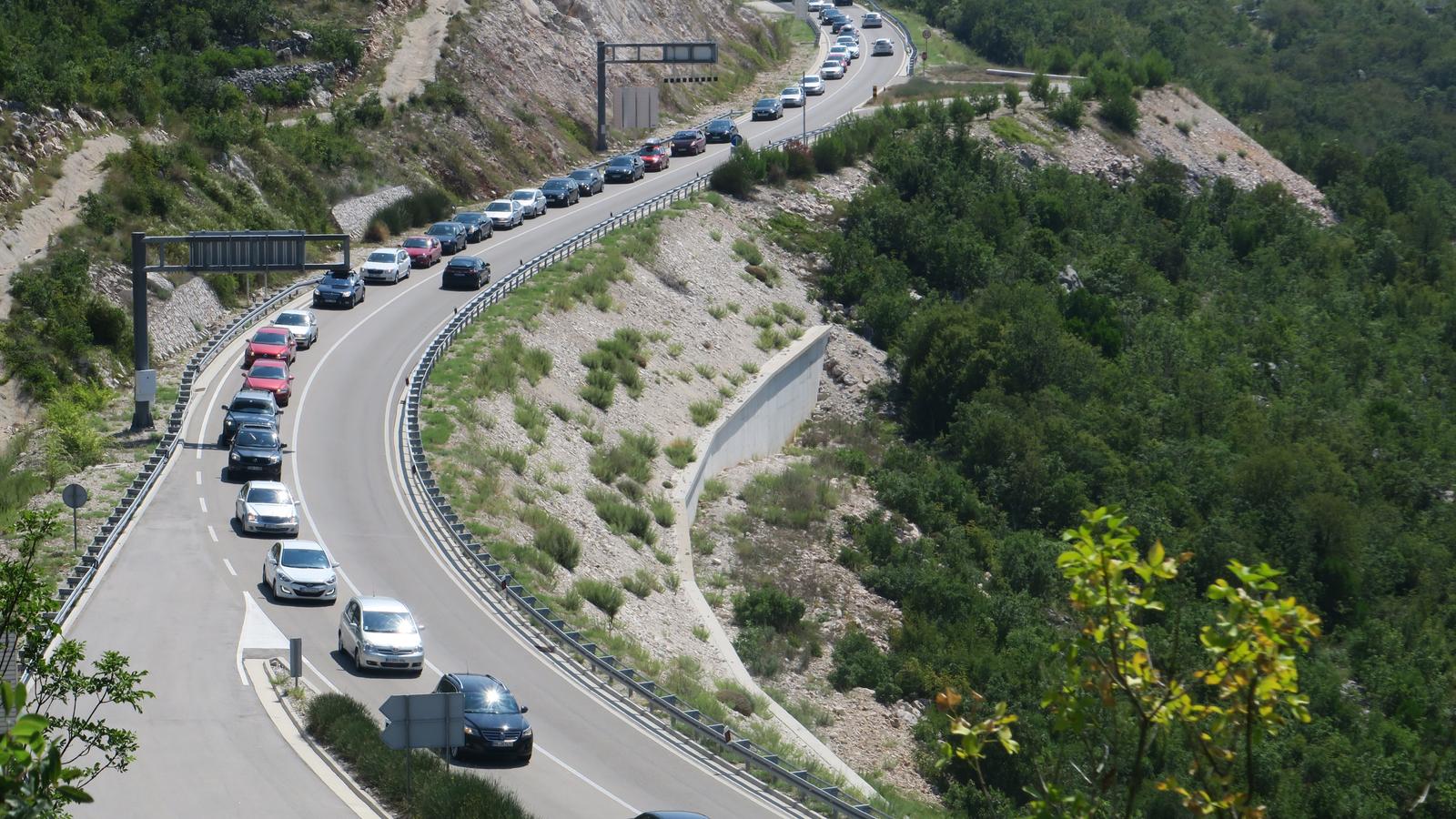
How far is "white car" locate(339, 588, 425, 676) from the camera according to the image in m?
28.9

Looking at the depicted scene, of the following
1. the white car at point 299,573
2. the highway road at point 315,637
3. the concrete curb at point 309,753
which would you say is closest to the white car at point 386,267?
Answer: the highway road at point 315,637

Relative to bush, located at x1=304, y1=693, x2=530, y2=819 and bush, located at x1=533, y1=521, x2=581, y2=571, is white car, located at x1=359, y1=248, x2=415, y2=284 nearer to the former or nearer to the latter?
bush, located at x1=533, y1=521, x2=581, y2=571

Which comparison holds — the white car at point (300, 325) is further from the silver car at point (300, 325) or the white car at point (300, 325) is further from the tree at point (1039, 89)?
the tree at point (1039, 89)

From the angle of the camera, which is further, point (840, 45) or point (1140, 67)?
point (840, 45)

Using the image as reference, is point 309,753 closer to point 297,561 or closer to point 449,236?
point 297,561

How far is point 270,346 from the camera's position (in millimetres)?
47531

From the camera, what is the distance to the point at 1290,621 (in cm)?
976

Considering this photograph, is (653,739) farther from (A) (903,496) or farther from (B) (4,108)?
(B) (4,108)

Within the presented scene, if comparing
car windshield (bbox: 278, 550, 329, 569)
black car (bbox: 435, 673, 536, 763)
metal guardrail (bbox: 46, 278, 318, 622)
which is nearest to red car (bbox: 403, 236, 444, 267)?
metal guardrail (bbox: 46, 278, 318, 622)

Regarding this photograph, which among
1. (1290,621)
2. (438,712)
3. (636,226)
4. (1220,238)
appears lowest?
(1220,238)

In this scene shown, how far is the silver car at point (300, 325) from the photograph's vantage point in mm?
50031

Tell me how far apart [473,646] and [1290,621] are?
921 inches

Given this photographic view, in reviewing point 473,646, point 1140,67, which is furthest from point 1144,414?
point 1140,67

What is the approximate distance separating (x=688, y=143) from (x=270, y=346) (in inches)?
1531
